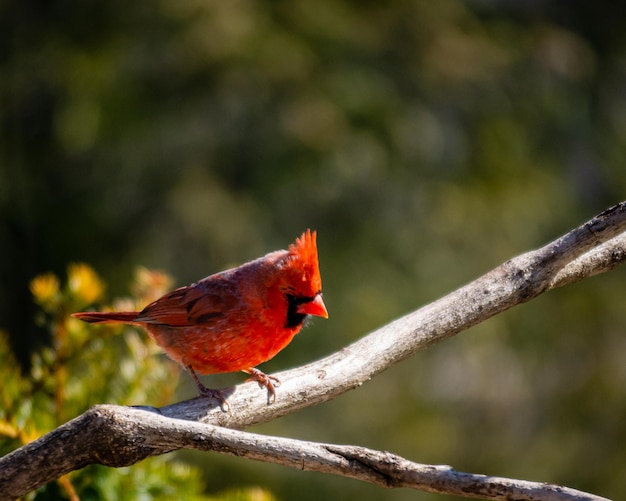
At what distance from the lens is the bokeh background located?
19.6 feet

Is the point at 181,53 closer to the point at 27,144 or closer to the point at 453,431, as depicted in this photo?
the point at 27,144

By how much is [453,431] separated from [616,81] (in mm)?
3359

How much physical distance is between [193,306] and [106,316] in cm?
35

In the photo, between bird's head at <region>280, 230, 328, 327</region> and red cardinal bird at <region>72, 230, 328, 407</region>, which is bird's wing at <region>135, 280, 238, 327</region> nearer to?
red cardinal bird at <region>72, 230, 328, 407</region>

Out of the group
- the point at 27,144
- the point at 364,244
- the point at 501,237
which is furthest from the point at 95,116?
the point at 501,237

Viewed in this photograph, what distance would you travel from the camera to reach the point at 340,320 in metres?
5.83

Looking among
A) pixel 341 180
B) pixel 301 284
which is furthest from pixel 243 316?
pixel 341 180

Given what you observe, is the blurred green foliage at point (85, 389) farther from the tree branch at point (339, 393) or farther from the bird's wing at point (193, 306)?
the tree branch at point (339, 393)

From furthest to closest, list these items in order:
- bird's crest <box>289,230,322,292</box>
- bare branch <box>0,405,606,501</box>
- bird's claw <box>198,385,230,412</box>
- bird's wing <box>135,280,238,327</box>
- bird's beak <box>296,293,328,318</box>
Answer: bird's wing <box>135,280,238,327</box> → bird's beak <box>296,293,328,318</box> → bird's crest <box>289,230,322,292</box> → bird's claw <box>198,385,230,412</box> → bare branch <box>0,405,606,501</box>

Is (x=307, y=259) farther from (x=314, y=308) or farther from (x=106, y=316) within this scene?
(x=106, y=316)

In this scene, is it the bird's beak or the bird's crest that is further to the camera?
the bird's beak

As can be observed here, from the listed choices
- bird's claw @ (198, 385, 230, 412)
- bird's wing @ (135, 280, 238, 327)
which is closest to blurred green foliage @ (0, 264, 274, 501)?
bird's wing @ (135, 280, 238, 327)

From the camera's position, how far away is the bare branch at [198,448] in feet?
6.06

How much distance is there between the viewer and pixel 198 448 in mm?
1872
